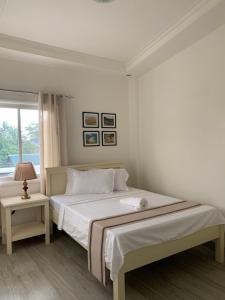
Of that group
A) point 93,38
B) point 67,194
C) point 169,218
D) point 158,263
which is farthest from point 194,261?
point 93,38

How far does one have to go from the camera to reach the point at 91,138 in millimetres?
3811

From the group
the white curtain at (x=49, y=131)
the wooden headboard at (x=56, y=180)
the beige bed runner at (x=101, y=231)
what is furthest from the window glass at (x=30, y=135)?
the beige bed runner at (x=101, y=231)

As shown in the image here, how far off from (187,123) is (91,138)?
1.56 metres

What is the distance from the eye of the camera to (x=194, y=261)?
2.49 meters

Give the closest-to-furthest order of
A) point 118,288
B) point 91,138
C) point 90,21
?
point 118,288, point 90,21, point 91,138

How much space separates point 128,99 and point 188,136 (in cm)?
151

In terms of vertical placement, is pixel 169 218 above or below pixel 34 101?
below

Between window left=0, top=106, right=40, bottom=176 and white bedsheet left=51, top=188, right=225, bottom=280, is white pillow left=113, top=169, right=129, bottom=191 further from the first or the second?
window left=0, top=106, right=40, bottom=176

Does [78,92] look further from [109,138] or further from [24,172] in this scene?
[24,172]

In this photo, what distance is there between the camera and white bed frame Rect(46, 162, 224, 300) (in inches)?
71.4

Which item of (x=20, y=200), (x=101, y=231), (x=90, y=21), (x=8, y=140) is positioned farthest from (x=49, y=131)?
(x=101, y=231)

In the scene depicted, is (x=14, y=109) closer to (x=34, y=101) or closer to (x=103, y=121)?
(x=34, y=101)

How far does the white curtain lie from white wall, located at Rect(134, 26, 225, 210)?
1.53 meters

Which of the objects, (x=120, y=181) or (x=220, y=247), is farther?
(x=120, y=181)
